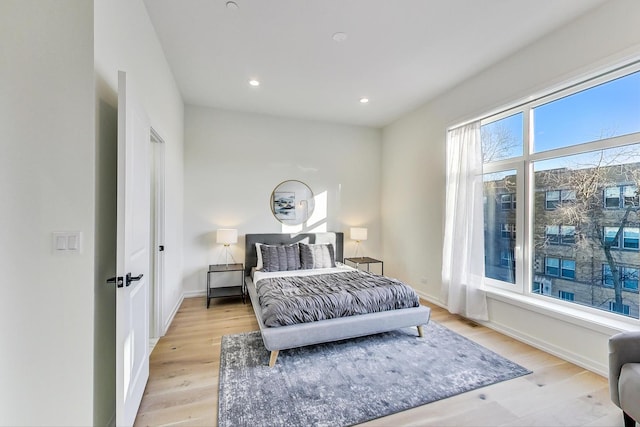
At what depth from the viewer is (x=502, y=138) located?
10.7 ft

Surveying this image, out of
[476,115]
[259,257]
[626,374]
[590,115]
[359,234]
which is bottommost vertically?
[626,374]

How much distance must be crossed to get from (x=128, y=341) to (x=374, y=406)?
165cm

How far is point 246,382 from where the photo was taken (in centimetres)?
210

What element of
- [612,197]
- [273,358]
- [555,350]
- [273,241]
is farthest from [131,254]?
[612,197]

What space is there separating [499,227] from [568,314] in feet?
3.67

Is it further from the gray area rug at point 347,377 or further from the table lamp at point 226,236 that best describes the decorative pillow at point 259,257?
the gray area rug at point 347,377

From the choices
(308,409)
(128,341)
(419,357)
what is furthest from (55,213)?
(419,357)

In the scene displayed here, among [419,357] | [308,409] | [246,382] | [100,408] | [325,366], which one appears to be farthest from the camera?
[419,357]

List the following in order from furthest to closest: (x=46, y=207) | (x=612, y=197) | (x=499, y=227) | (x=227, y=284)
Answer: (x=227, y=284) < (x=499, y=227) < (x=612, y=197) < (x=46, y=207)

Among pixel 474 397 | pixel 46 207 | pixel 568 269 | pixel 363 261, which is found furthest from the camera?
pixel 363 261

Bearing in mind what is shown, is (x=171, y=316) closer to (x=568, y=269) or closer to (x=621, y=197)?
(x=568, y=269)

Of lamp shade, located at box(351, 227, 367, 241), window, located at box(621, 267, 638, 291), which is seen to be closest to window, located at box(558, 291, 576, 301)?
window, located at box(621, 267, 638, 291)

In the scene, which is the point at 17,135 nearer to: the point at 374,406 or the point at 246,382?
the point at 246,382

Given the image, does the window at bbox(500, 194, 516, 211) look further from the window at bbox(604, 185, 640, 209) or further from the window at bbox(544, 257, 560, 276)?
the window at bbox(604, 185, 640, 209)
